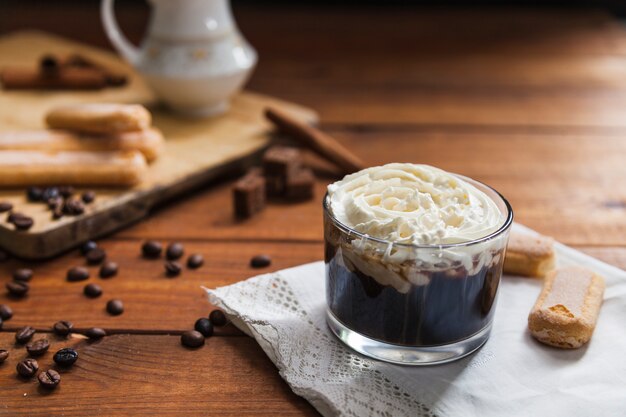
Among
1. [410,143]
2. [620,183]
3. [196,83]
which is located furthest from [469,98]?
[196,83]

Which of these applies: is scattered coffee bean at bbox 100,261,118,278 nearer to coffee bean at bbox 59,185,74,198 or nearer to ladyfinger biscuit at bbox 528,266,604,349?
coffee bean at bbox 59,185,74,198

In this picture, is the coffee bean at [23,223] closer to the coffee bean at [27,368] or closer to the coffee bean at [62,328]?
the coffee bean at [62,328]

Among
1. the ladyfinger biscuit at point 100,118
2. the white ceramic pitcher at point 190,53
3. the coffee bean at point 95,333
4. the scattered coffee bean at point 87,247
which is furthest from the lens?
the white ceramic pitcher at point 190,53

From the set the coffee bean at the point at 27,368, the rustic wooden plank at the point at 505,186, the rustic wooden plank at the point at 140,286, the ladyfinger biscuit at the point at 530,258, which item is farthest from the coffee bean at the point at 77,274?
the ladyfinger biscuit at the point at 530,258

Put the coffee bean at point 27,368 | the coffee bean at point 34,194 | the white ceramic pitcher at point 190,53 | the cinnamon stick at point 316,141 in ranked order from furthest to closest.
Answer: the white ceramic pitcher at point 190,53
the cinnamon stick at point 316,141
the coffee bean at point 34,194
the coffee bean at point 27,368

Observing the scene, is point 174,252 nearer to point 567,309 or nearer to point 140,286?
point 140,286

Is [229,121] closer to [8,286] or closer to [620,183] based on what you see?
[8,286]

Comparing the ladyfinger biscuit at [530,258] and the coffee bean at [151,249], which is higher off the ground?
the ladyfinger biscuit at [530,258]
